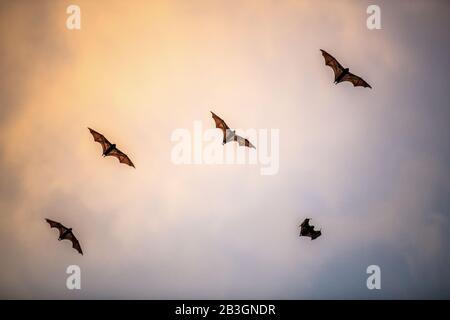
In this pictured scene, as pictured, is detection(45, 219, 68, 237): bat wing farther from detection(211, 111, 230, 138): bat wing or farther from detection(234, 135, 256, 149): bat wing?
detection(234, 135, 256, 149): bat wing

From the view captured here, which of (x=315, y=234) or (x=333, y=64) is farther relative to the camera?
(x=315, y=234)

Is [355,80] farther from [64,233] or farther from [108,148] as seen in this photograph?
[64,233]

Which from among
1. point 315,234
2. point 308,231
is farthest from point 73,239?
point 315,234

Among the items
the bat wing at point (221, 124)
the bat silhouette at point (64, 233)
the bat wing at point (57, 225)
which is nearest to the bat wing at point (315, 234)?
the bat wing at point (221, 124)

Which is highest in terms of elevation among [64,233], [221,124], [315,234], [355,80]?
[355,80]

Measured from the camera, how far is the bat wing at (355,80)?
4809 mm

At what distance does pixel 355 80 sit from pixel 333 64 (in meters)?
0.40

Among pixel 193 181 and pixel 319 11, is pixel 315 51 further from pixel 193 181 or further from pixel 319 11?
pixel 193 181

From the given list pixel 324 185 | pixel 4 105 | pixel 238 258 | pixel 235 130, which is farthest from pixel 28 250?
pixel 324 185

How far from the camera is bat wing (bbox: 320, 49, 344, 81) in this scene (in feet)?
15.5

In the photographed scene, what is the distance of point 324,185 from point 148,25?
3589 mm

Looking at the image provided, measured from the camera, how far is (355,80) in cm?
485

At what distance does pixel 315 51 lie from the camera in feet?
16.3

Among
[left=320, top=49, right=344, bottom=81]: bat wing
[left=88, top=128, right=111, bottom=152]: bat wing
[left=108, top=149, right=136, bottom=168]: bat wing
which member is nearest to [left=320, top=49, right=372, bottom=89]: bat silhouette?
[left=320, top=49, right=344, bottom=81]: bat wing
